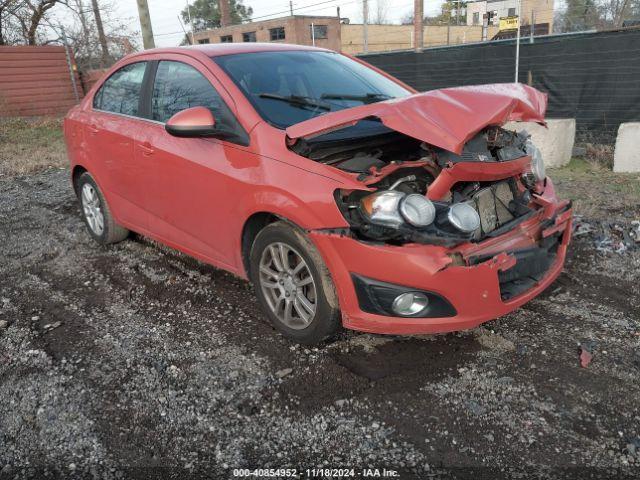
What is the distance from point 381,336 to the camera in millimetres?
3305

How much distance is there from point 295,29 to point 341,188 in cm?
4648

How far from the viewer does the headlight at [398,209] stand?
2.70 meters

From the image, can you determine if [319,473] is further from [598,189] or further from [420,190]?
[598,189]

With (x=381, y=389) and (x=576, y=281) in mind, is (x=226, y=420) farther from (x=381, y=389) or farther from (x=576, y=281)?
(x=576, y=281)

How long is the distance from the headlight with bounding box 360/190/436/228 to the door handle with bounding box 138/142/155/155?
74.3 inches

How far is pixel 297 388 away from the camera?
285 centimetres

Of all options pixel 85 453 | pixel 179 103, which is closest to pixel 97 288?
pixel 179 103

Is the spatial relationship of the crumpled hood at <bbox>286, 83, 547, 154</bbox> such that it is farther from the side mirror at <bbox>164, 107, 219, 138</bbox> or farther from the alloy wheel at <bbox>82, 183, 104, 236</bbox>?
the alloy wheel at <bbox>82, 183, 104, 236</bbox>

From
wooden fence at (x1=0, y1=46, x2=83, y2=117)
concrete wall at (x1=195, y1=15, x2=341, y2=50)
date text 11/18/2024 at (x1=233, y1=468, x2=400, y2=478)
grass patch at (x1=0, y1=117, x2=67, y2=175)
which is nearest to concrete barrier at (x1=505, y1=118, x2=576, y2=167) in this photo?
date text 11/18/2024 at (x1=233, y1=468, x2=400, y2=478)

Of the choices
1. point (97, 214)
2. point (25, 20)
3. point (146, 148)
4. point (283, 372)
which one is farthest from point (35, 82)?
point (283, 372)

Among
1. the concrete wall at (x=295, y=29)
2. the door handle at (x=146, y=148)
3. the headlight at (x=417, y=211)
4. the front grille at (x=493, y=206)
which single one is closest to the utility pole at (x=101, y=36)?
the concrete wall at (x=295, y=29)

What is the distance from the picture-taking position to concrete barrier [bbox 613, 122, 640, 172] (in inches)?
279

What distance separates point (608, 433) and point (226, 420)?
1.79 m

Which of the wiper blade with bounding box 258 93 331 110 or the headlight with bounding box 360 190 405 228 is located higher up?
the wiper blade with bounding box 258 93 331 110
